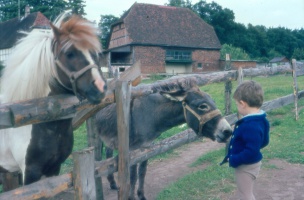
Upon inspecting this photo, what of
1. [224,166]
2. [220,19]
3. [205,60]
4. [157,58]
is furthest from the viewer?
[220,19]

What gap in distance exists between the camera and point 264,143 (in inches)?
139

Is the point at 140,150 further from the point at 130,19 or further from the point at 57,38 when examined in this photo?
the point at 130,19

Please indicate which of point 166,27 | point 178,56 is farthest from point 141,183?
point 166,27

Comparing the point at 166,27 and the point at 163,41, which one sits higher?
the point at 166,27

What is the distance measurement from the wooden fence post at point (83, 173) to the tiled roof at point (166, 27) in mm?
34871

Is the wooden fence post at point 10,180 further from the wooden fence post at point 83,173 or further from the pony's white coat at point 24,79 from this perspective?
the wooden fence post at point 83,173

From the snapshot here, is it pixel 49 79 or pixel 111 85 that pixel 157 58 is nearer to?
pixel 111 85

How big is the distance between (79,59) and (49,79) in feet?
1.26

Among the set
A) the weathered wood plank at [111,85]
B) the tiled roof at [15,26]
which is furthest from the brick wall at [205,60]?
the weathered wood plank at [111,85]

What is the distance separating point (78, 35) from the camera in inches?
123

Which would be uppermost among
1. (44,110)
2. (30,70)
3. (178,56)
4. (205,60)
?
(178,56)

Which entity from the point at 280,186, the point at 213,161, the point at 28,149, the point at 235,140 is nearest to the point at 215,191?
the point at 280,186

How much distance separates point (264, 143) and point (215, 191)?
6.12 feet

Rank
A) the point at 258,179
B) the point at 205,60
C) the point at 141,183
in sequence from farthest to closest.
Result: the point at 205,60, the point at 258,179, the point at 141,183
